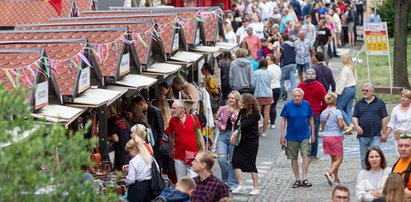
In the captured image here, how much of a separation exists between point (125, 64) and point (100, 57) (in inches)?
22.8

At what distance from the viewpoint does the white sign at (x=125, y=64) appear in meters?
17.7

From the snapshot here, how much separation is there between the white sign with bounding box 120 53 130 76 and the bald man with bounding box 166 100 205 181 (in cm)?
126

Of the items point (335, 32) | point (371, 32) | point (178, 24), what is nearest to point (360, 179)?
point (178, 24)

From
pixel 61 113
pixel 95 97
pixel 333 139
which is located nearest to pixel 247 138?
pixel 333 139

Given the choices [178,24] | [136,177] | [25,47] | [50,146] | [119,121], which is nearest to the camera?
[50,146]

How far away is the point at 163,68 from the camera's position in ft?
63.6

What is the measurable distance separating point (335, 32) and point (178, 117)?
22.8 metres

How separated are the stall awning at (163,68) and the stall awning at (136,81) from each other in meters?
0.77

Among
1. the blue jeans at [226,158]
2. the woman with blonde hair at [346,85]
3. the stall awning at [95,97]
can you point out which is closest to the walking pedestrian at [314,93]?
the woman with blonde hair at [346,85]

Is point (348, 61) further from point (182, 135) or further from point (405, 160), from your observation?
point (405, 160)

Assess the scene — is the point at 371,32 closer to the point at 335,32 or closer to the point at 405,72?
the point at 405,72

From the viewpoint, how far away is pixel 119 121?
1712cm

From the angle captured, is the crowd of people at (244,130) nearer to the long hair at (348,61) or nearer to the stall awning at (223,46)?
the long hair at (348,61)

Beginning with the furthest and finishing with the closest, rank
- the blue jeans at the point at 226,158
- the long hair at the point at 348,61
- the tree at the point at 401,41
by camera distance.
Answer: the tree at the point at 401,41 < the long hair at the point at 348,61 < the blue jeans at the point at 226,158
